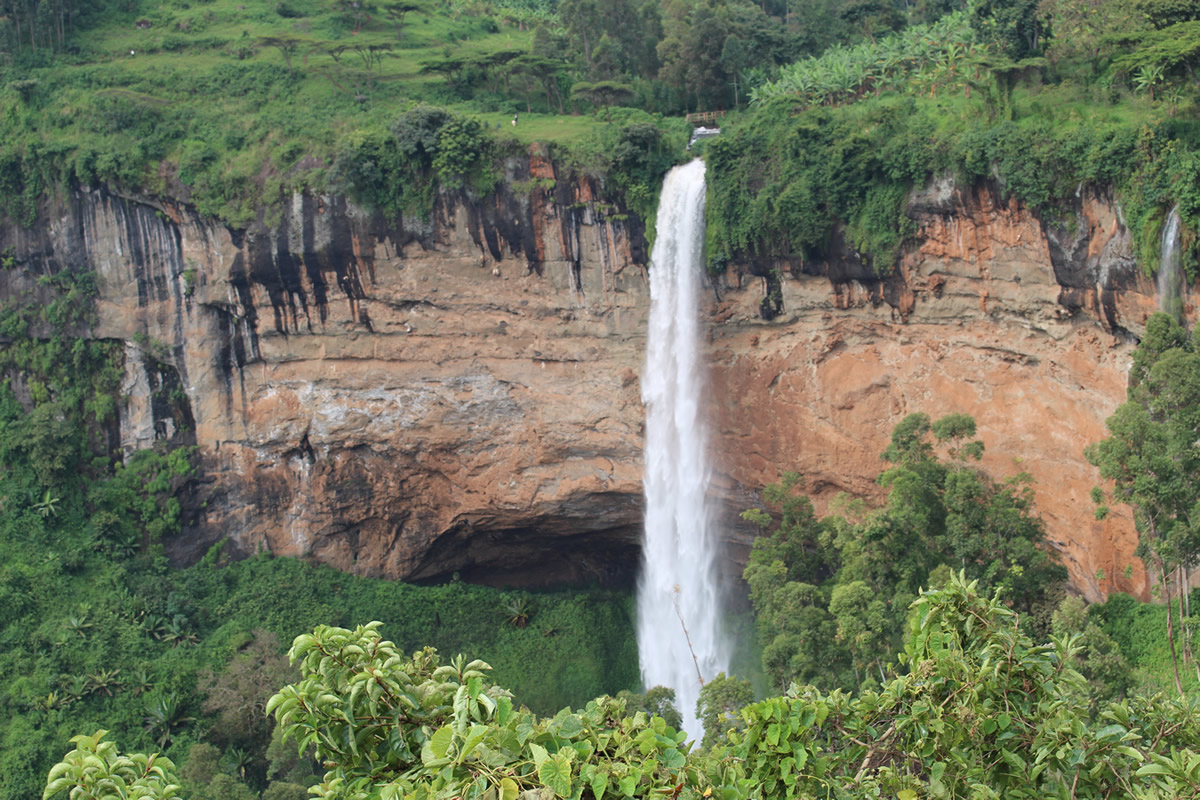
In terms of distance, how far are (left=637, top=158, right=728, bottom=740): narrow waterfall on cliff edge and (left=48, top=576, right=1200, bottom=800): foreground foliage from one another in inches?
610

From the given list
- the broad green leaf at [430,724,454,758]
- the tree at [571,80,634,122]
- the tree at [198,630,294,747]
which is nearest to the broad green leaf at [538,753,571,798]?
the broad green leaf at [430,724,454,758]

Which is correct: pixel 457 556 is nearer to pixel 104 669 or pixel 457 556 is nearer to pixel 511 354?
pixel 511 354

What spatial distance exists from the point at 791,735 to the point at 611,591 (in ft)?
68.0

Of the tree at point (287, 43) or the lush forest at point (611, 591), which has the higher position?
the tree at point (287, 43)

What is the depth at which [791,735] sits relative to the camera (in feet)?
19.9

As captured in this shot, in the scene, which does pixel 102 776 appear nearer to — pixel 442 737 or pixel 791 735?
pixel 442 737

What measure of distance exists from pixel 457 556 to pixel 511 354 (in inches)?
231

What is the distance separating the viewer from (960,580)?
645 centimetres

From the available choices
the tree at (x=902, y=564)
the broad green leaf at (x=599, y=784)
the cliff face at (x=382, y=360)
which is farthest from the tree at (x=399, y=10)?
the broad green leaf at (x=599, y=784)

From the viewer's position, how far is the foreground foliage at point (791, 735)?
505 centimetres

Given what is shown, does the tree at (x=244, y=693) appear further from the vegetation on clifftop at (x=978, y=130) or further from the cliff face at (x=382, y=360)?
the vegetation on clifftop at (x=978, y=130)

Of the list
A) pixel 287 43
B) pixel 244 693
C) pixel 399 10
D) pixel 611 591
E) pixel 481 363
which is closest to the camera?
pixel 244 693

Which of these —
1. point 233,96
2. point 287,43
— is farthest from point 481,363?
point 287,43

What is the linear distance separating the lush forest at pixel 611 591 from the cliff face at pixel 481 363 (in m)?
0.61
